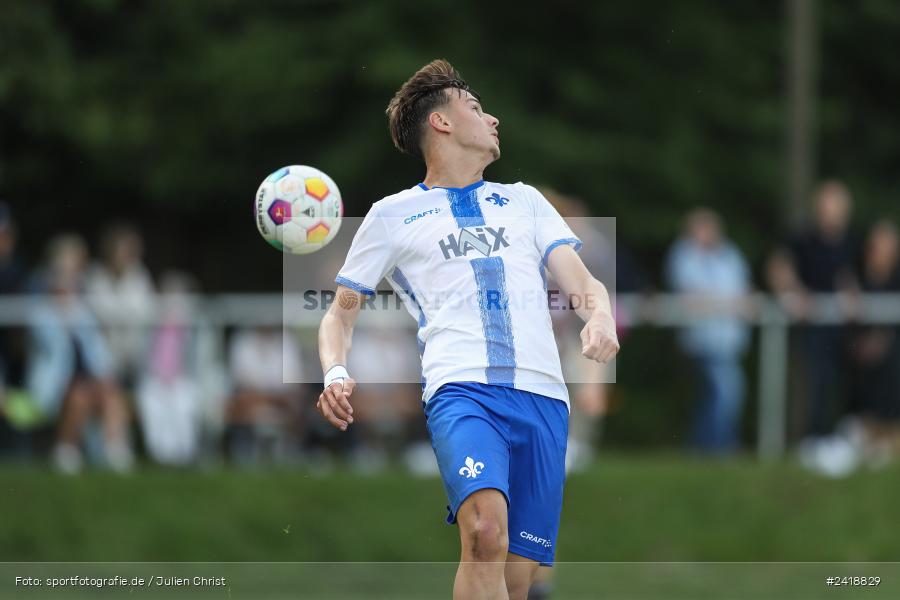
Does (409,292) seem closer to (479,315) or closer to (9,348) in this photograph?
(479,315)

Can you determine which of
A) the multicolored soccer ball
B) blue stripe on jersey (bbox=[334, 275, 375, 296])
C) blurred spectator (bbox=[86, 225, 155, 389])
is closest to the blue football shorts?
blue stripe on jersey (bbox=[334, 275, 375, 296])

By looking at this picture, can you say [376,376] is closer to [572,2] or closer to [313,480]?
[313,480]

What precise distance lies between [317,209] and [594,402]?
2958 mm

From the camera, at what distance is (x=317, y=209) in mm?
6797

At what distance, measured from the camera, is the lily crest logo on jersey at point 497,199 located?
6426mm

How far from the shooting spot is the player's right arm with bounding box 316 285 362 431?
601cm

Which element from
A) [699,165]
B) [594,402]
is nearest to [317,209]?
[594,402]

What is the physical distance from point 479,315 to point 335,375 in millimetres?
614

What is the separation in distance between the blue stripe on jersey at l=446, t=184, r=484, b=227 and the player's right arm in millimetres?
512

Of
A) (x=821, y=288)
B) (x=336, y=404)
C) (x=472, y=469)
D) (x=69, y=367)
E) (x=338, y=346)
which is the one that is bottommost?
(x=472, y=469)

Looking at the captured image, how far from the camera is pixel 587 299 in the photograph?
625 cm

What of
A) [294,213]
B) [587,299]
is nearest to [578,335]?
[294,213]

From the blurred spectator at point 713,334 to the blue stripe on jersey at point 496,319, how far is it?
645cm

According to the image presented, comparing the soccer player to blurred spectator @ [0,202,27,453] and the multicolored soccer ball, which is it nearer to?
the multicolored soccer ball
